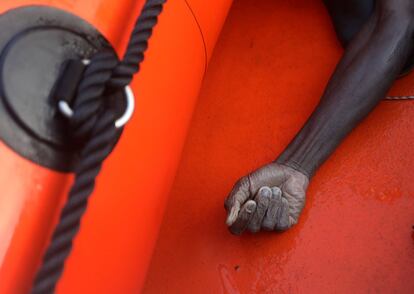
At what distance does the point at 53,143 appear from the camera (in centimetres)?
65

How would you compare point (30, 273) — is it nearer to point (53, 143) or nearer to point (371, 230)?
point (53, 143)

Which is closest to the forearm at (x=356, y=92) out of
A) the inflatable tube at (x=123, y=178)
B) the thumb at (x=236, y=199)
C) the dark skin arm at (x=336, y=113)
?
the dark skin arm at (x=336, y=113)

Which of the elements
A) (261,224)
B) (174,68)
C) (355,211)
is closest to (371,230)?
(355,211)

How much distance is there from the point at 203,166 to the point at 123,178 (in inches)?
16.6

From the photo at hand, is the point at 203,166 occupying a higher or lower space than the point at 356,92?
lower

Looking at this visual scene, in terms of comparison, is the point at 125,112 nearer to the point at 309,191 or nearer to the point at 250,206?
the point at 250,206

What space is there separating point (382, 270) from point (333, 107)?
365 millimetres

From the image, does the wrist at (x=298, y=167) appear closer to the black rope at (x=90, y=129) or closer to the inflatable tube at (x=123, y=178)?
the inflatable tube at (x=123, y=178)

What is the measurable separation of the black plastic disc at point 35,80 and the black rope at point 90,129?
0.11 ft

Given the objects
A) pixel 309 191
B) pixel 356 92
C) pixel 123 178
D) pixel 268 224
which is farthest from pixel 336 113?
pixel 123 178

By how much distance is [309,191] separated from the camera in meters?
1.17

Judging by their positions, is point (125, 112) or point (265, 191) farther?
point (265, 191)

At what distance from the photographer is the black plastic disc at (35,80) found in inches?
25.2

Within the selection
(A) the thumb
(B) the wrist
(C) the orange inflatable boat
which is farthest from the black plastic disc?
(B) the wrist
